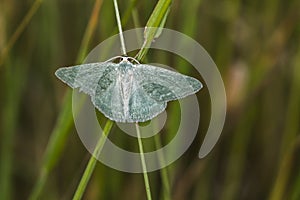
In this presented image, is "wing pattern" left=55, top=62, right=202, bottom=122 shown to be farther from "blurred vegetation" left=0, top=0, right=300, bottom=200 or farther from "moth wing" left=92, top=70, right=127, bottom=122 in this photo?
"blurred vegetation" left=0, top=0, right=300, bottom=200

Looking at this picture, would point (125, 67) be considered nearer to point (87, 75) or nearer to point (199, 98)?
point (87, 75)

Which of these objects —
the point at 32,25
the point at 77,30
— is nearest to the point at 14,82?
the point at 32,25

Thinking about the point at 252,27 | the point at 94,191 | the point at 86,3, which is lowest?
the point at 94,191

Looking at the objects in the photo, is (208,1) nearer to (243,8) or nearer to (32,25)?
(243,8)

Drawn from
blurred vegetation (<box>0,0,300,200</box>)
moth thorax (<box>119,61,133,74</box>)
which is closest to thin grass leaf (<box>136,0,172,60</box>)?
moth thorax (<box>119,61,133,74</box>)

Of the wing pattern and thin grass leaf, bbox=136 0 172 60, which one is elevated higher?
thin grass leaf, bbox=136 0 172 60

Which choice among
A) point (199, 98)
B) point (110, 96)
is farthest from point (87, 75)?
point (199, 98)
